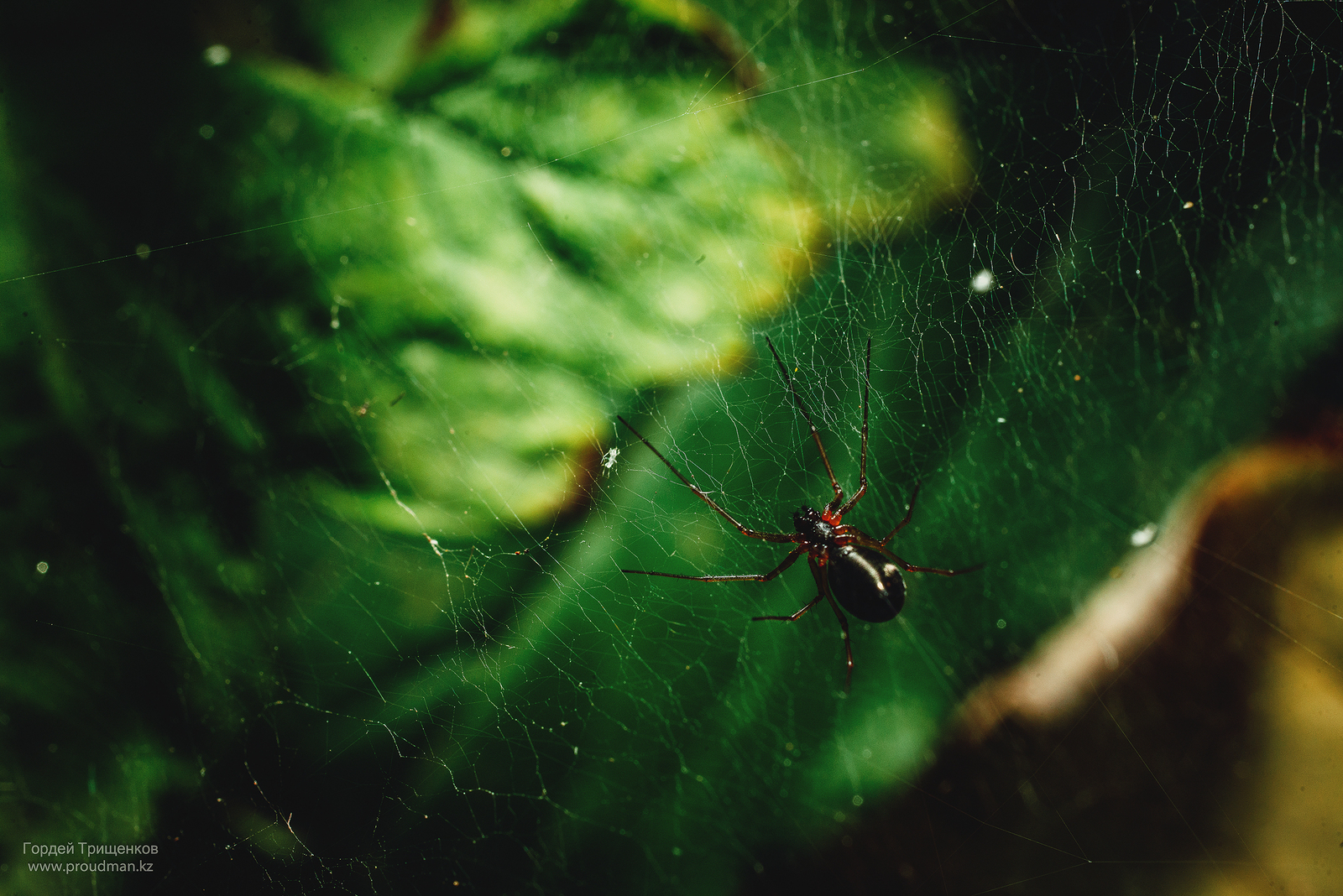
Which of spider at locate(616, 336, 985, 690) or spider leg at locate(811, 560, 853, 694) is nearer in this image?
spider at locate(616, 336, 985, 690)

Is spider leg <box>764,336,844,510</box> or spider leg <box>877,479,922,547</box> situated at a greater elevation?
spider leg <box>764,336,844,510</box>

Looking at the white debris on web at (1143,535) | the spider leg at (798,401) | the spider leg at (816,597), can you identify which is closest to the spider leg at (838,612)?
the spider leg at (816,597)

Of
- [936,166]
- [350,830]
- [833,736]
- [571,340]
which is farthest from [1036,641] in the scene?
[350,830]

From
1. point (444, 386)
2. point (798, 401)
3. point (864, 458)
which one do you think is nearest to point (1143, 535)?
point (864, 458)

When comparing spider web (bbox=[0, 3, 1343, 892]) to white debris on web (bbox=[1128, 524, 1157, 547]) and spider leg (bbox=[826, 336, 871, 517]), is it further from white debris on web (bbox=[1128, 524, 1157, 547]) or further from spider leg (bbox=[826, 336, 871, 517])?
white debris on web (bbox=[1128, 524, 1157, 547])

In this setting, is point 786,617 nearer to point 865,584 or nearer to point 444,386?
point 865,584

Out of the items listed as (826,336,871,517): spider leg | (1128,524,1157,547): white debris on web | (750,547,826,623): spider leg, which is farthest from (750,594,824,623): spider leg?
(1128,524,1157,547): white debris on web

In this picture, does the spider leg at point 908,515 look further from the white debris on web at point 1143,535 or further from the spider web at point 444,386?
the white debris on web at point 1143,535
